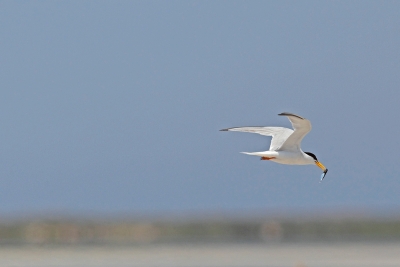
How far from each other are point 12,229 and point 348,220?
58.1 feet

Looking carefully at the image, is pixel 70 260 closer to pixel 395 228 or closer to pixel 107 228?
pixel 107 228

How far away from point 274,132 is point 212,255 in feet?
58.0

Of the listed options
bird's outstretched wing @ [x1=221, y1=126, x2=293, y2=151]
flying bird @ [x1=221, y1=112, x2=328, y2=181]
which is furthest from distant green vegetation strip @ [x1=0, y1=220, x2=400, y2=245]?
flying bird @ [x1=221, y1=112, x2=328, y2=181]

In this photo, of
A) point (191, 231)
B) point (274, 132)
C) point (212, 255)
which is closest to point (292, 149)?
point (274, 132)

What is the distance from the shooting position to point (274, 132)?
2098cm

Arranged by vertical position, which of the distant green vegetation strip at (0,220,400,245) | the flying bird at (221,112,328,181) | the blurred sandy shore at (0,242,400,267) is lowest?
the distant green vegetation strip at (0,220,400,245)

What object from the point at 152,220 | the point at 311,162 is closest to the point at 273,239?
the point at 152,220

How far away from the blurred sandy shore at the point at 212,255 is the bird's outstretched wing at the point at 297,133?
11673 mm

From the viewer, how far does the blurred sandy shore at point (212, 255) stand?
33.9 meters

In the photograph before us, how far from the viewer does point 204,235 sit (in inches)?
1998

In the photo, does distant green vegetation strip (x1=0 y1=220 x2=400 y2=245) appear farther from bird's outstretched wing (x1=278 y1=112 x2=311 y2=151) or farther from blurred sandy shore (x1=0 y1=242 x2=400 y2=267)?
bird's outstretched wing (x1=278 y1=112 x2=311 y2=151)

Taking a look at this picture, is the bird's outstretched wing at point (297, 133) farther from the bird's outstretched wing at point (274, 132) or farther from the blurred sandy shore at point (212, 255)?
the blurred sandy shore at point (212, 255)

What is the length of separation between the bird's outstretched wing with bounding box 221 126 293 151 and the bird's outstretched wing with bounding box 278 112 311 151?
0.39 metres

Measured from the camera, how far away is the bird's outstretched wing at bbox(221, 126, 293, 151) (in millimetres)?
19906
